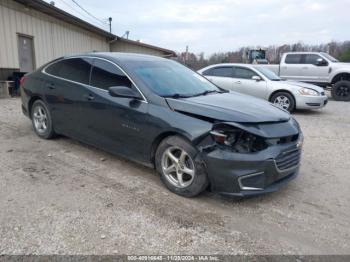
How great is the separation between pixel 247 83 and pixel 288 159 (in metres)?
6.71

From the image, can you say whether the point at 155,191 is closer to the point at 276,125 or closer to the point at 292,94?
the point at 276,125

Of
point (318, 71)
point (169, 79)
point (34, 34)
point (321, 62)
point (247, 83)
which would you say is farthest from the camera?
point (318, 71)

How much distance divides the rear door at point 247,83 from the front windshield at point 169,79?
5.19 m

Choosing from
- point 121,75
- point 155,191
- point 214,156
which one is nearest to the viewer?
point 214,156

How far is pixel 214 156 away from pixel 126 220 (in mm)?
1098

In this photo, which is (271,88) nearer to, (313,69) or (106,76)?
(313,69)

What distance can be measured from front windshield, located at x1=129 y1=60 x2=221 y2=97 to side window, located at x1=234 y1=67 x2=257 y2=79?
17.7ft

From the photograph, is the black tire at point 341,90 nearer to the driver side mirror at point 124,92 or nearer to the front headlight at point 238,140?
the front headlight at point 238,140

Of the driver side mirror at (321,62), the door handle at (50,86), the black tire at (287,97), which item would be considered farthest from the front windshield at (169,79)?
the driver side mirror at (321,62)

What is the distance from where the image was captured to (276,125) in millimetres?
3537

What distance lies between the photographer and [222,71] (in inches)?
416

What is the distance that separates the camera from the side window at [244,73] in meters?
9.98

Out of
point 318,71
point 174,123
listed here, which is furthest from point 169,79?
point 318,71

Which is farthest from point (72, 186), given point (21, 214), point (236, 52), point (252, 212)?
point (236, 52)
